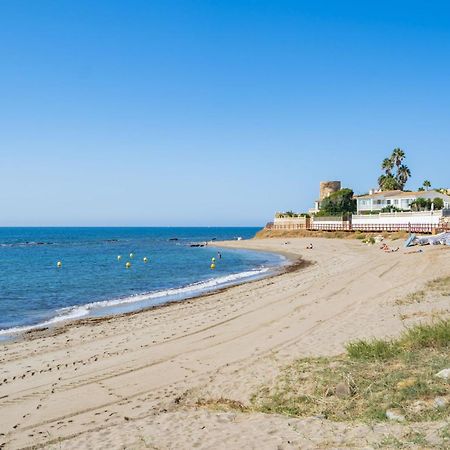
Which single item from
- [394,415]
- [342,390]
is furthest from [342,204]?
[394,415]

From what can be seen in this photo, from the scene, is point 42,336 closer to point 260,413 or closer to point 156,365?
point 156,365

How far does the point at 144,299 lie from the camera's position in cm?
2752

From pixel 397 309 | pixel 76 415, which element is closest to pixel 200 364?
pixel 76 415

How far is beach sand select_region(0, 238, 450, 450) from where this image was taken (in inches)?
290

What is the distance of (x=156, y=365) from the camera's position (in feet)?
41.3

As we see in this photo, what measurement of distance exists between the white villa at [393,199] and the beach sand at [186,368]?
52.2 meters

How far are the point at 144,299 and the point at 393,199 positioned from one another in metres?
57.9

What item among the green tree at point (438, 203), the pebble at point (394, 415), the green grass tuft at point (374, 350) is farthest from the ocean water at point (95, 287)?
the green tree at point (438, 203)

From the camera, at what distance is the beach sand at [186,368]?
7363 mm

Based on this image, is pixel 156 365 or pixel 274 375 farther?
pixel 156 365

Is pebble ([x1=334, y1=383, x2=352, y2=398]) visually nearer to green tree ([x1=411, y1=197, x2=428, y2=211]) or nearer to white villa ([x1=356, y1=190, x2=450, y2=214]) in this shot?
green tree ([x1=411, y1=197, x2=428, y2=211])

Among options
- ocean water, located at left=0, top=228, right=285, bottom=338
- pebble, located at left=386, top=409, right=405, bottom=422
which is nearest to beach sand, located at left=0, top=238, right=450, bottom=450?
pebble, located at left=386, top=409, right=405, bottom=422

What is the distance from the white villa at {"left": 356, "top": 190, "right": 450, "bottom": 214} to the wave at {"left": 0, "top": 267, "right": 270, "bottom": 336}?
42712 millimetres

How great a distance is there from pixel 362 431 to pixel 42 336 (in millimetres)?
13933
